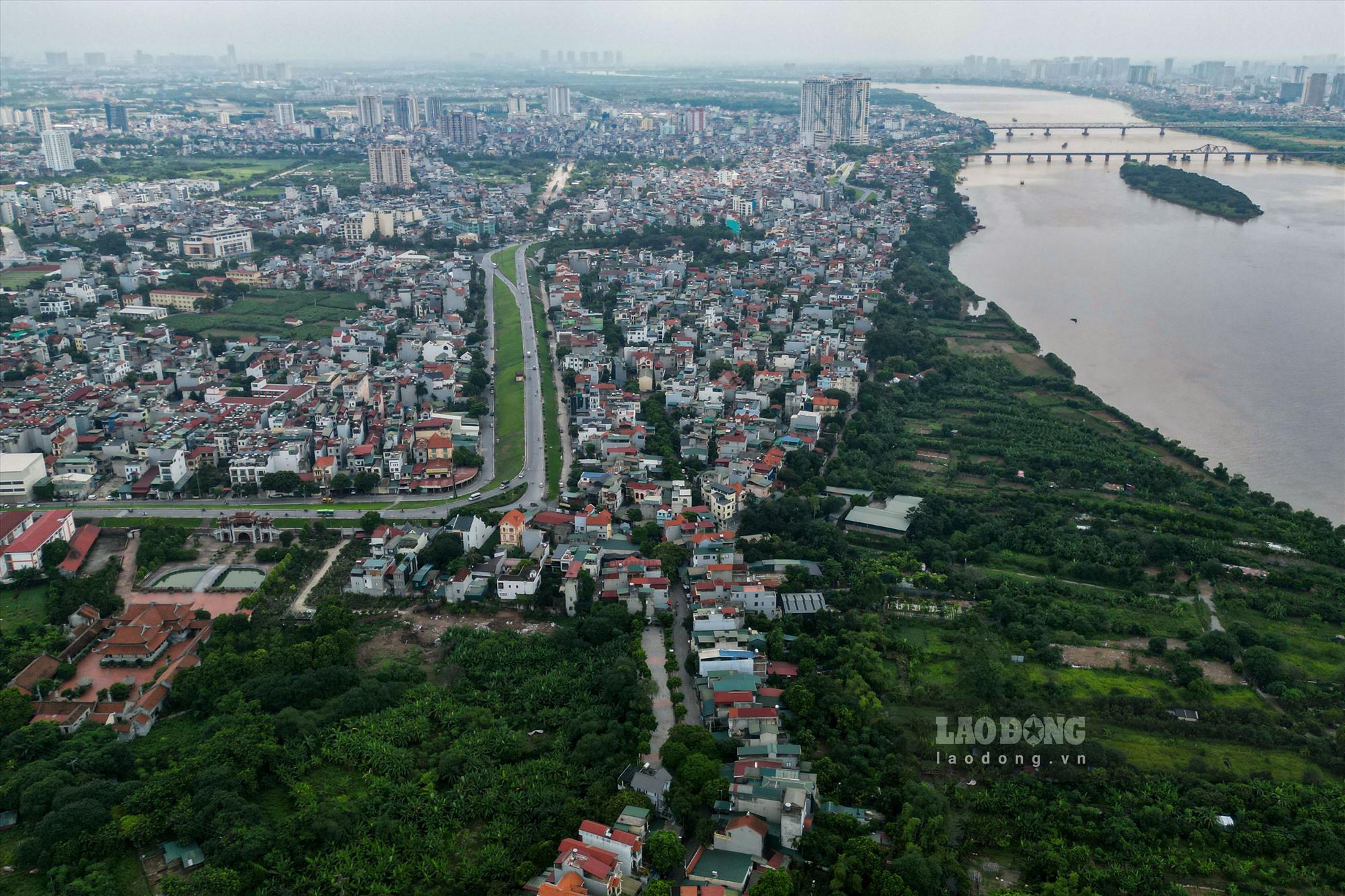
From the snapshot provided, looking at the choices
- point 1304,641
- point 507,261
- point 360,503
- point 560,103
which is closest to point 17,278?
point 507,261

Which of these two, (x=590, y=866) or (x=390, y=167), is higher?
(x=390, y=167)

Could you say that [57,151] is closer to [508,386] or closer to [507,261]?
[507,261]

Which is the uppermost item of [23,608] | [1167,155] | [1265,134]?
[1265,134]

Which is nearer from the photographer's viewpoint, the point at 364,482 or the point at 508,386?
the point at 364,482

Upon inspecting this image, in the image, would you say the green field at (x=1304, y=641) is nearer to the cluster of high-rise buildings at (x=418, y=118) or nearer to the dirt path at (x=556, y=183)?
the dirt path at (x=556, y=183)

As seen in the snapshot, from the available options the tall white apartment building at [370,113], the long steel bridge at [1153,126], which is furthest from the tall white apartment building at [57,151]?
the long steel bridge at [1153,126]

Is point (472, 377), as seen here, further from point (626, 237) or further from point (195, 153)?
point (195, 153)
